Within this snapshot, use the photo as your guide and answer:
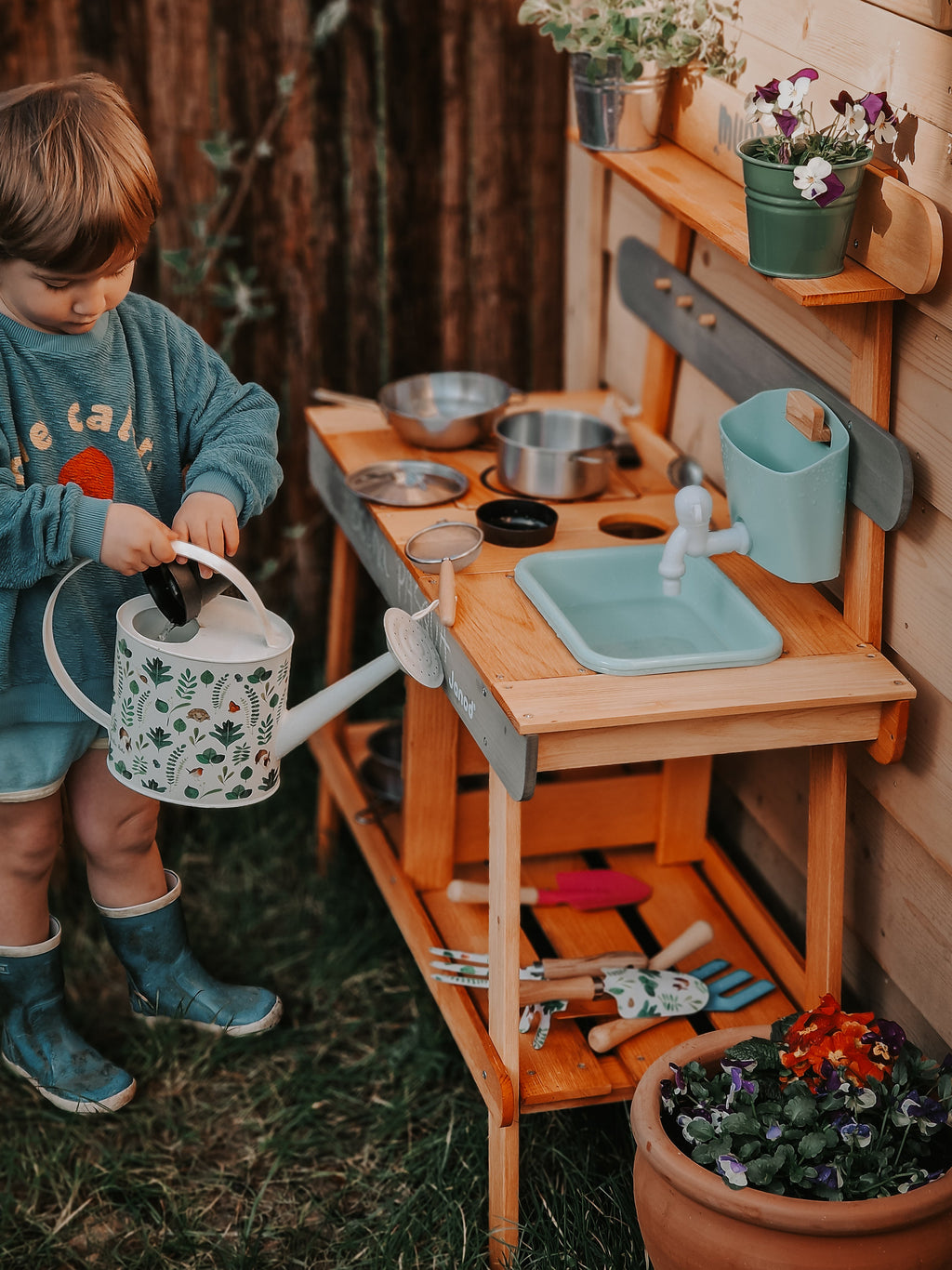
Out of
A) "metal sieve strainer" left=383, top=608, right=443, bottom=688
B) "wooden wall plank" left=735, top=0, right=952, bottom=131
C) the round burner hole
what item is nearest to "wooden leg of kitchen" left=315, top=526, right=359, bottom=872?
the round burner hole

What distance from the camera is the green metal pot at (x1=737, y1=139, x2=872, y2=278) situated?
189 centimetres

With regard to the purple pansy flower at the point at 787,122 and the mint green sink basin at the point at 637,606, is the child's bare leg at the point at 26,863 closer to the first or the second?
the mint green sink basin at the point at 637,606

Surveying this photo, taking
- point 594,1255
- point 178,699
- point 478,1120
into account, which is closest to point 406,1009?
point 478,1120

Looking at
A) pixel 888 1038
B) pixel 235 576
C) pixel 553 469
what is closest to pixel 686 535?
pixel 553 469

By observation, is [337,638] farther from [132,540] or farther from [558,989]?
[132,540]

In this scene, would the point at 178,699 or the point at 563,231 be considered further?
the point at 563,231

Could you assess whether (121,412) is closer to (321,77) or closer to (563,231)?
(321,77)

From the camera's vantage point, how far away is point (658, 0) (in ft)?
7.95

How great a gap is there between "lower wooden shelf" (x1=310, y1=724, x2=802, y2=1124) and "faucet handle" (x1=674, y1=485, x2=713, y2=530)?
Answer: 0.84 m

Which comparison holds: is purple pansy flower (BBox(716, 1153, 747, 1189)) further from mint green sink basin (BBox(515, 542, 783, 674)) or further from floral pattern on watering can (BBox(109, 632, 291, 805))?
floral pattern on watering can (BBox(109, 632, 291, 805))

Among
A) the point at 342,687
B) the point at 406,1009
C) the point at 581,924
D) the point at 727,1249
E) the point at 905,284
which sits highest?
the point at 905,284

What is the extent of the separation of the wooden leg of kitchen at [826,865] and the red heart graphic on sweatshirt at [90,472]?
3.76 ft

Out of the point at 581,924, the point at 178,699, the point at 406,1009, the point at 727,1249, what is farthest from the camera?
the point at 406,1009

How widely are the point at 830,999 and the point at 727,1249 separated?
1.27ft
